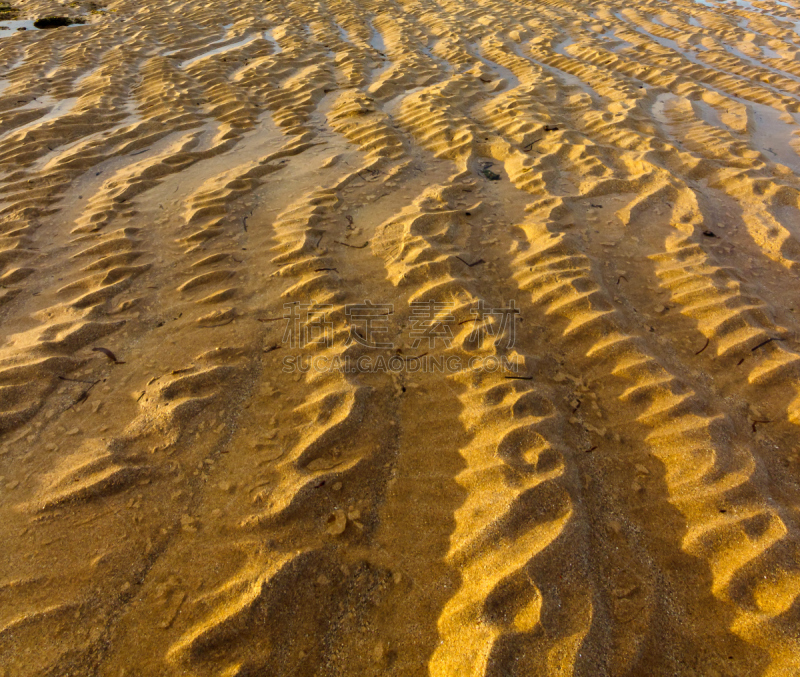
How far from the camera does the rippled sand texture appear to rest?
1.40m

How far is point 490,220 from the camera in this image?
3.22m

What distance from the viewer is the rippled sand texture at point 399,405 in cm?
140

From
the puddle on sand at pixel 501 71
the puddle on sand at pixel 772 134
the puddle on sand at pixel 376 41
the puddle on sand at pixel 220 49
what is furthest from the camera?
the puddle on sand at pixel 376 41

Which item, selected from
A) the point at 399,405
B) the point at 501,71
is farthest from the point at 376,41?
the point at 399,405

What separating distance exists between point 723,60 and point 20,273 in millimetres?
9639

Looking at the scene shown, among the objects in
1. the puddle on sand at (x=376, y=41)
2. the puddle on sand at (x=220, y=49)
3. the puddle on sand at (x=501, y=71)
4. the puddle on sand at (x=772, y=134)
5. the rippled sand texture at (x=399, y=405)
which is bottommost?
the puddle on sand at (x=772, y=134)

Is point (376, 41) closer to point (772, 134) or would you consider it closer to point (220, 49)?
point (220, 49)

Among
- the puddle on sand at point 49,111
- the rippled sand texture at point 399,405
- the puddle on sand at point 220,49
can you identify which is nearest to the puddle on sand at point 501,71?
the rippled sand texture at point 399,405

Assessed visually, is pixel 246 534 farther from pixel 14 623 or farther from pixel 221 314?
pixel 221 314

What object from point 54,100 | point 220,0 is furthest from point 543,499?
point 220,0

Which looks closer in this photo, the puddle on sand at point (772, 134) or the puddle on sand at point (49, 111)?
the puddle on sand at point (772, 134)

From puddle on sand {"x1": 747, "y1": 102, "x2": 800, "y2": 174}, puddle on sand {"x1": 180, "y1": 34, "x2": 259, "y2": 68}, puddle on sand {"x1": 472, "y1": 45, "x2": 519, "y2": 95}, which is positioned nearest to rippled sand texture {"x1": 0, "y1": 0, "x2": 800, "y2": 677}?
puddle on sand {"x1": 747, "y1": 102, "x2": 800, "y2": 174}

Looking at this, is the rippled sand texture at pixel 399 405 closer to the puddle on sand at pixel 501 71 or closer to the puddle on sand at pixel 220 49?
the puddle on sand at pixel 501 71

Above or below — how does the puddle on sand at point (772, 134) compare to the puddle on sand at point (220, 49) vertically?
below
